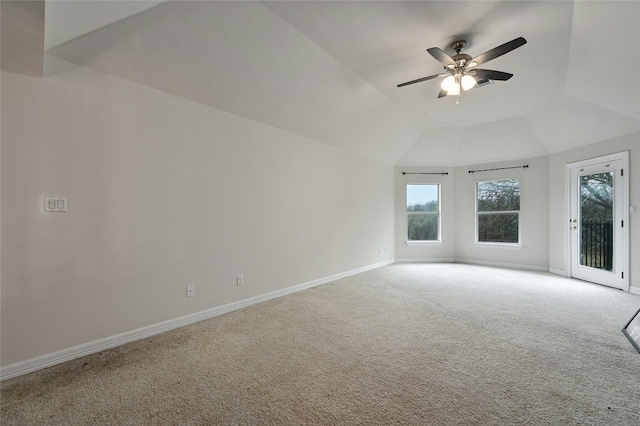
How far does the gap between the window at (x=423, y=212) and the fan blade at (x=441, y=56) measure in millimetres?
4175

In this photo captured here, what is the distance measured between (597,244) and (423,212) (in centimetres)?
306

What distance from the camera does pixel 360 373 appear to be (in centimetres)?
200

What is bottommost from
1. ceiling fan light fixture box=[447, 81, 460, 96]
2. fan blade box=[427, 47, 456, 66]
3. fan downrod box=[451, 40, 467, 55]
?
ceiling fan light fixture box=[447, 81, 460, 96]

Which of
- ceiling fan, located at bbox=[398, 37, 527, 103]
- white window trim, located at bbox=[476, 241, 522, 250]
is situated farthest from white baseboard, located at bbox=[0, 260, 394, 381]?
white window trim, located at bbox=[476, 241, 522, 250]

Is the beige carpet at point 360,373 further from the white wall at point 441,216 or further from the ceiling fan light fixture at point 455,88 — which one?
the white wall at point 441,216

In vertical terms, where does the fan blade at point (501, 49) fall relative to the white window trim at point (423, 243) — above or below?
above

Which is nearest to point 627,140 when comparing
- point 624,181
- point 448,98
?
point 624,181

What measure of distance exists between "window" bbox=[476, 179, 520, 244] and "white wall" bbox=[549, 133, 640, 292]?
24.6 inches

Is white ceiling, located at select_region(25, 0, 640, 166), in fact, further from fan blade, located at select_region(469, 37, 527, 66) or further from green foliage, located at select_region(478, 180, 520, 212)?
green foliage, located at select_region(478, 180, 520, 212)

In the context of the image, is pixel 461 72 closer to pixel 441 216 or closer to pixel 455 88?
pixel 455 88

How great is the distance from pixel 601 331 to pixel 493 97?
10.9ft

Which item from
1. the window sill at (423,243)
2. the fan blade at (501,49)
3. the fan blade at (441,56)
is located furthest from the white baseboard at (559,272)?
the fan blade at (441,56)

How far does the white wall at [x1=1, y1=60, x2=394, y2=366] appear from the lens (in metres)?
2.03

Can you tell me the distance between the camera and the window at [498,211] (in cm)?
602
